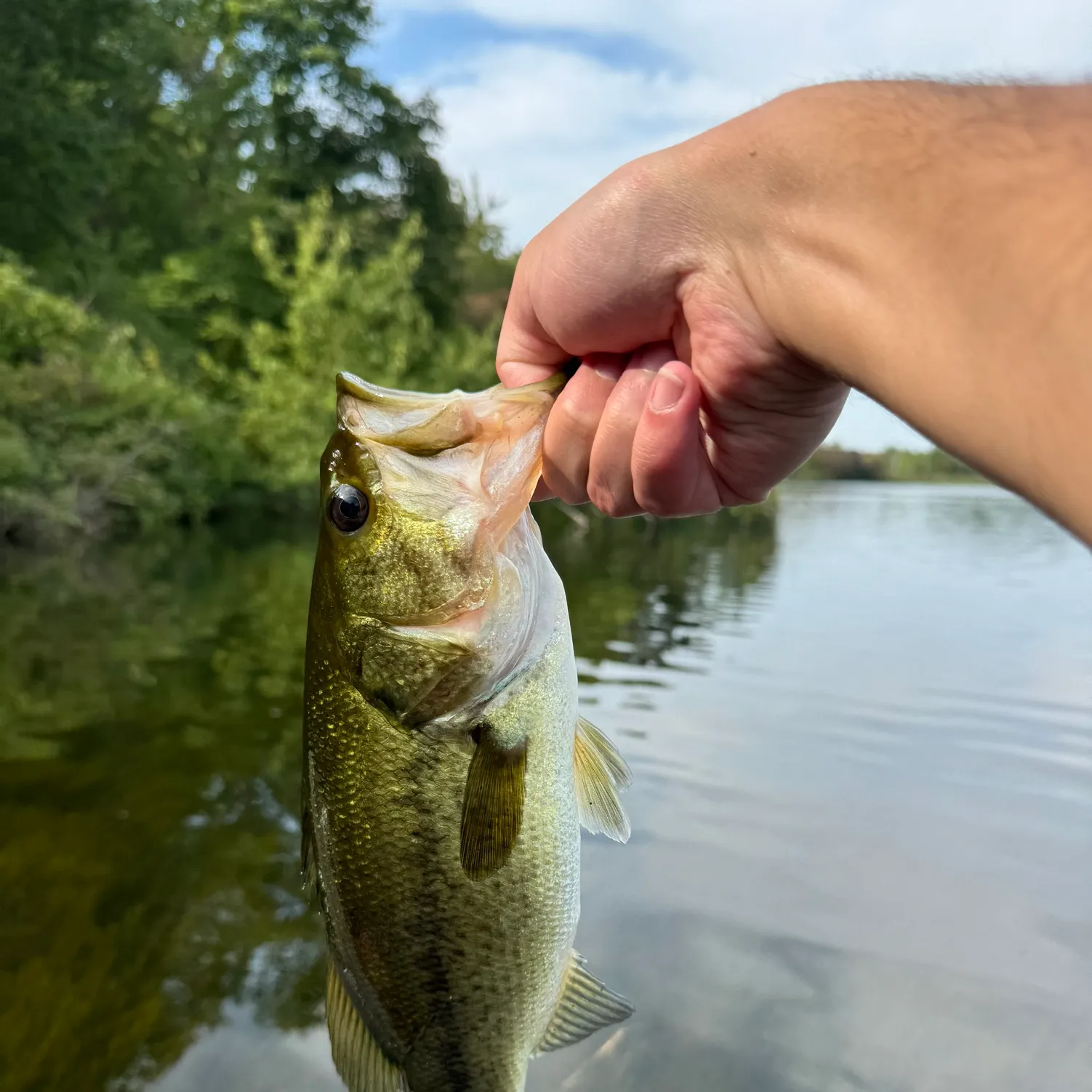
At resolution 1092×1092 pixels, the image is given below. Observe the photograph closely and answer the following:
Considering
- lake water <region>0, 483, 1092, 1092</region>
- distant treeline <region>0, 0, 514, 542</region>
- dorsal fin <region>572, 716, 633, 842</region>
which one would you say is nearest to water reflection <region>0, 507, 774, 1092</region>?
lake water <region>0, 483, 1092, 1092</region>

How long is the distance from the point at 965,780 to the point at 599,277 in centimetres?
658

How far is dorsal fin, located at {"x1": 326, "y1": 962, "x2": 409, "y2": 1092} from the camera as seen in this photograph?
180 cm

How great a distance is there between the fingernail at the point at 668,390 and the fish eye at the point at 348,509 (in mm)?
582

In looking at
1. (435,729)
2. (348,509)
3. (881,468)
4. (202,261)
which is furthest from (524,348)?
(881,468)

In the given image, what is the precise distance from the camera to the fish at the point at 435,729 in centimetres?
170

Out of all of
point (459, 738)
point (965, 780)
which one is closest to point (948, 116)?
point (459, 738)

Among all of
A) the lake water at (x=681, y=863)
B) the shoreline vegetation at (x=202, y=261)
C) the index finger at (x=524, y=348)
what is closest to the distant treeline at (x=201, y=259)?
the shoreline vegetation at (x=202, y=261)

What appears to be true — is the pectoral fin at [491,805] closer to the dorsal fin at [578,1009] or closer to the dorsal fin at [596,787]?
the dorsal fin at [596,787]

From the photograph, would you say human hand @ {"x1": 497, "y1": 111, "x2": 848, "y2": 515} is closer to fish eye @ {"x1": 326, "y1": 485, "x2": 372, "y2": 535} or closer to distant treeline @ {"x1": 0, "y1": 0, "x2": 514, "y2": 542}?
fish eye @ {"x1": 326, "y1": 485, "x2": 372, "y2": 535}

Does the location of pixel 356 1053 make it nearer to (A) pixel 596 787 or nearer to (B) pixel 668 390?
(A) pixel 596 787

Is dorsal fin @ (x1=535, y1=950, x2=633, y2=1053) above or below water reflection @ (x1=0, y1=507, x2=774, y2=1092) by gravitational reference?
above

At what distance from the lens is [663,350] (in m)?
1.91

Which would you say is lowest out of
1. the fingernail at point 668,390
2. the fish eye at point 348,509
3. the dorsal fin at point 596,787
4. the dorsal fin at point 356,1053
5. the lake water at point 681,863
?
the lake water at point 681,863

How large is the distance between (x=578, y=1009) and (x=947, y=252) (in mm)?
1574
